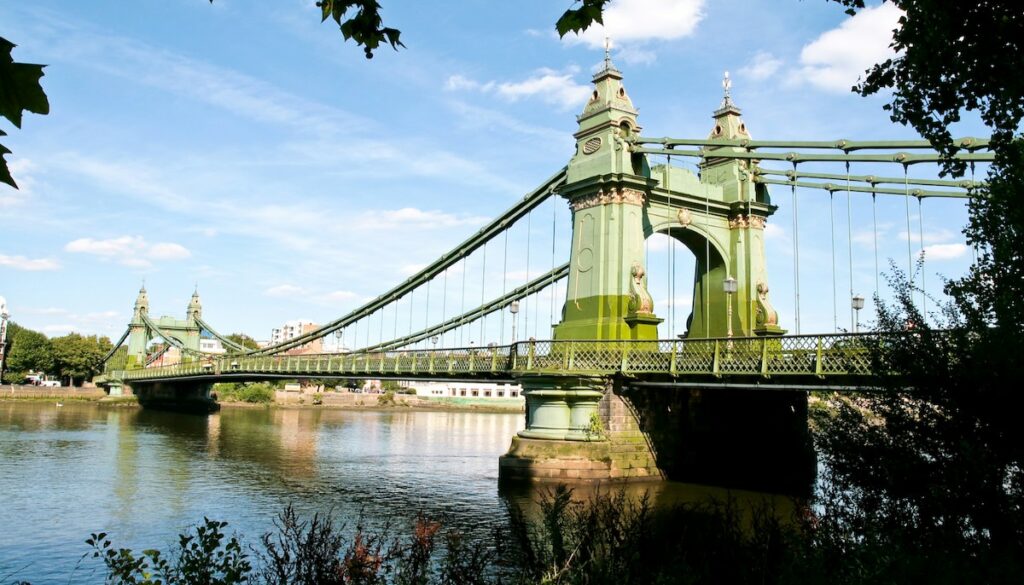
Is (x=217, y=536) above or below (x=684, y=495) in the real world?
above

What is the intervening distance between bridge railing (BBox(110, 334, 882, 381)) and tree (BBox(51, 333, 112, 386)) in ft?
228

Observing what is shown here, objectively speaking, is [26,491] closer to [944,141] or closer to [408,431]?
[944,141]

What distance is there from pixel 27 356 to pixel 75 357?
522 cm

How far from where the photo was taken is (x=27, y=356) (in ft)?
302

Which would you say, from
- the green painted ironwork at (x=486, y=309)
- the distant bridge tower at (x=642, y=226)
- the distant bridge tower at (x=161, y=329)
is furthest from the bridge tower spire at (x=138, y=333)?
the distant bridge tower at (x=642, y=226)

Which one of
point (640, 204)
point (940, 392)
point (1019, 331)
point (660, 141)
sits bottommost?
point (940, 392)

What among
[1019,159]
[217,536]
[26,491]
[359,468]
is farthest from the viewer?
[359,468]

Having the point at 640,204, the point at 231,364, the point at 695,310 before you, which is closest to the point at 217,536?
the point at 640,204

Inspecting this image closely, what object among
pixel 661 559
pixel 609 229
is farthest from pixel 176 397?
pixel 661 559

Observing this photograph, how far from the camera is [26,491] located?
2244cm

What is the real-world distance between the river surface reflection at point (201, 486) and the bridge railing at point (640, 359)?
3.73m

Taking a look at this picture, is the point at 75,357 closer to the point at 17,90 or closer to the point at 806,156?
the point at 806,156

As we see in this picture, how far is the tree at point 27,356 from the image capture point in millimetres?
92250

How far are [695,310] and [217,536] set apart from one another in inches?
966
